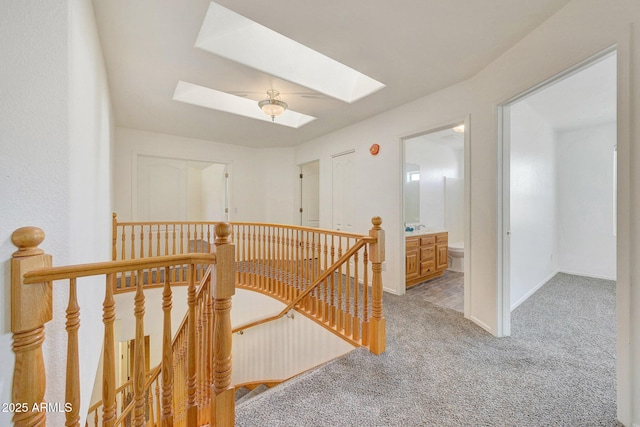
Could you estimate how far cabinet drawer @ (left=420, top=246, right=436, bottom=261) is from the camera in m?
3.84

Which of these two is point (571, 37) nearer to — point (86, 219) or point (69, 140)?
point (69, 140)

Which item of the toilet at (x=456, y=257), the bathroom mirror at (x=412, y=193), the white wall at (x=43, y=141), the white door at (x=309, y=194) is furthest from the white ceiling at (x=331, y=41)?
the toilet at (x=456, y=257)

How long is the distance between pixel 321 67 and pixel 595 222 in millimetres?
4999

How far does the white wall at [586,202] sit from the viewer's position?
153 inches

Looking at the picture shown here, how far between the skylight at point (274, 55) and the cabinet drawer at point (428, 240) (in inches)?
90.8

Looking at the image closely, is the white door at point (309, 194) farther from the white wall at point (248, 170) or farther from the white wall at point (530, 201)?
the white wall at point (530, 201)

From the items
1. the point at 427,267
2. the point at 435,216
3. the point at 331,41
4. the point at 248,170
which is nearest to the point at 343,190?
the point at 427,267

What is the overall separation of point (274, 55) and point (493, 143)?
220 cm

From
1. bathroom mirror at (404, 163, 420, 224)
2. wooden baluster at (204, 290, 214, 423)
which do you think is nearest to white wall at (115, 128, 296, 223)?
bathroom mirror at (404, 163, 420, 224)

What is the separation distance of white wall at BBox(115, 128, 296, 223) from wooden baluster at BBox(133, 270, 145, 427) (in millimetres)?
4044

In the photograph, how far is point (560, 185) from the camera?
4305 mm

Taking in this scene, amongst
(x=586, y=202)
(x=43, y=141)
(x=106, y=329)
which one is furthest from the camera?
(x=586, y=202)

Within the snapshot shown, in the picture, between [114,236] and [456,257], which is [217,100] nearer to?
[114,236]

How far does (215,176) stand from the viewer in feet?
20.9
